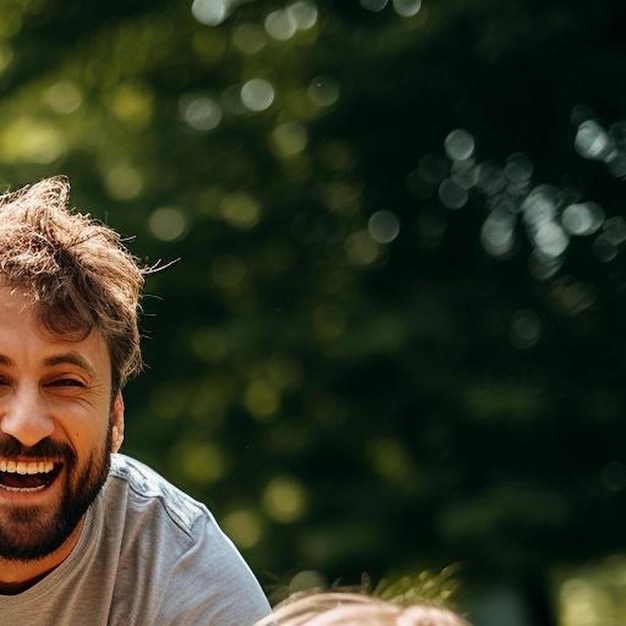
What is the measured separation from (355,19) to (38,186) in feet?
17.9

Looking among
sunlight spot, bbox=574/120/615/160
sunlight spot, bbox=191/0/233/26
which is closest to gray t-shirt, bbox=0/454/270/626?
sunlight spot, bbox=574/120/615/160

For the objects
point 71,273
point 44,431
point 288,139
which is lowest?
point 44,431

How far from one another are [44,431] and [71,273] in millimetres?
333

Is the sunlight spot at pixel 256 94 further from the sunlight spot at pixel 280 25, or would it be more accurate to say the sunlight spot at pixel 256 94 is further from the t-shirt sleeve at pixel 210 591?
the t-shirt sleeve at pixel 210 591

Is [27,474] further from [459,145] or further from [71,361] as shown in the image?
[459,145]

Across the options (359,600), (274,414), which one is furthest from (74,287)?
(274,414)

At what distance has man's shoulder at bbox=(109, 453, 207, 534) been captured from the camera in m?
3.29

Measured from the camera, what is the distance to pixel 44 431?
2943mm

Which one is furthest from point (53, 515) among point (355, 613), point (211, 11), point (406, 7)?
point (211, 11)

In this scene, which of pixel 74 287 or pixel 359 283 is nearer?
pixel 74 287

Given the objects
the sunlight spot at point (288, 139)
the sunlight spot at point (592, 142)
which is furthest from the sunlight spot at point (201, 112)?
the sunlight spot at point (592, 142)

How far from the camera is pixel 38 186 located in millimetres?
3473

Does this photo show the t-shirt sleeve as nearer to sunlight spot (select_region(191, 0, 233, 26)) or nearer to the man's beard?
the man's beard

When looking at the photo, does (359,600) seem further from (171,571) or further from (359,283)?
(359,283)
